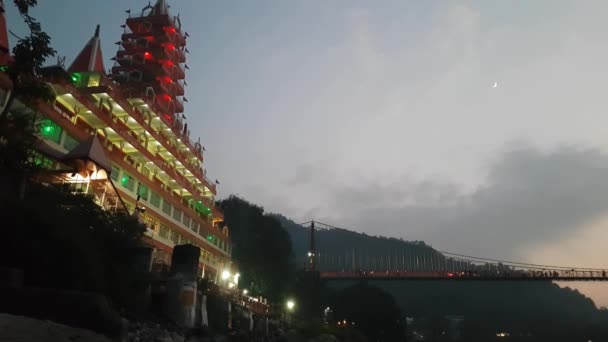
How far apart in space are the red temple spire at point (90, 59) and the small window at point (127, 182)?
11655mm

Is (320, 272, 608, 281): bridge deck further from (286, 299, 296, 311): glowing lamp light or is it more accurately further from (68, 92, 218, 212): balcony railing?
(68, 92, 218, 212): balcony railing

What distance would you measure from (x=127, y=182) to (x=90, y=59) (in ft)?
48.5

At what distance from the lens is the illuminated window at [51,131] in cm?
3481

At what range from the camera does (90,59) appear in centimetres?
4891

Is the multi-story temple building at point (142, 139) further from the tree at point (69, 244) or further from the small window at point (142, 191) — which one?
the tree at point (69, 244)

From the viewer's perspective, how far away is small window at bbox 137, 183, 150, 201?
4454 cm

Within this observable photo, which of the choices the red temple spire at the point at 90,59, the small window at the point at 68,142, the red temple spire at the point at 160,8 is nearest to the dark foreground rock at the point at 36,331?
the small window at the point at 68,142

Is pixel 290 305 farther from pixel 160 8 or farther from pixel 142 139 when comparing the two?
pixel 160 8

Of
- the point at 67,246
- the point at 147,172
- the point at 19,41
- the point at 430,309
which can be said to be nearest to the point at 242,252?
the point at 147,172

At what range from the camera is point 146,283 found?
28.5m

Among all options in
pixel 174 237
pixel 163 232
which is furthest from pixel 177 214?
pixel 163 232

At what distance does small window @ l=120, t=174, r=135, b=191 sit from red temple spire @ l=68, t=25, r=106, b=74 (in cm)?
1166

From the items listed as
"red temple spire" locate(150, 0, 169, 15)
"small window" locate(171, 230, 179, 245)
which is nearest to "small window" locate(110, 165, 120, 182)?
"small window" locate(171, 230, 179, 245)

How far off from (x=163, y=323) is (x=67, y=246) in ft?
25.7
